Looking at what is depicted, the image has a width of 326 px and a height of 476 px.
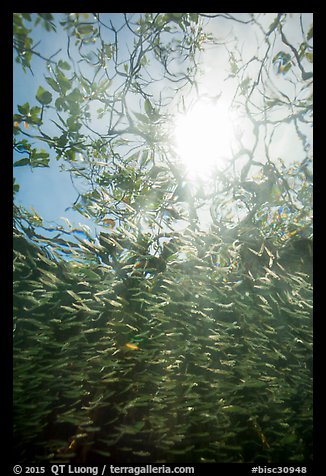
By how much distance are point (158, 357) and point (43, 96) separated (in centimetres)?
179

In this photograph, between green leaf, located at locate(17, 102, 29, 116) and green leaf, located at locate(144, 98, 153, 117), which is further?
green leaf, located at locate(144, 98, 153, 117)

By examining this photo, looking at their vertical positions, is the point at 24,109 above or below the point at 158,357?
above

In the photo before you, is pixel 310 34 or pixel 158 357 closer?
pixel 158 357

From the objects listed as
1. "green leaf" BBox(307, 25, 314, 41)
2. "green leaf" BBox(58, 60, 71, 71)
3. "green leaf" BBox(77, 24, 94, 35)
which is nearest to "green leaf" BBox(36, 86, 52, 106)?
"green leaf" BBox(58, 60, 71, 71)

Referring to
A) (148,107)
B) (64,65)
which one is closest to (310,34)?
(148,107)

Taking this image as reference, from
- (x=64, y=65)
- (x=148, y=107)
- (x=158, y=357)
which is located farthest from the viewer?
(x=148, y=107)

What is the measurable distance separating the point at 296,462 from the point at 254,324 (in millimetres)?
705

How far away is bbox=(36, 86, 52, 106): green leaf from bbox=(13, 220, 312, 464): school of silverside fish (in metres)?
0.92

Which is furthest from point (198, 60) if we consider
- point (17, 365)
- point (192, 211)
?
point (17, 365)

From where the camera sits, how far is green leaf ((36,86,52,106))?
1998 millimetres

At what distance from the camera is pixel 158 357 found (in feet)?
5.52

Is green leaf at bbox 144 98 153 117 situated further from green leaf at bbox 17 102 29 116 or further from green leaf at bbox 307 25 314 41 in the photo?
green leaf at bbox 307 25 314 41

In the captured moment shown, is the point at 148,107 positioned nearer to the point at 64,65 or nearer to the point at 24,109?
the point at 64,65

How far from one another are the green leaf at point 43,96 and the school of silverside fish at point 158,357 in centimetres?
92
